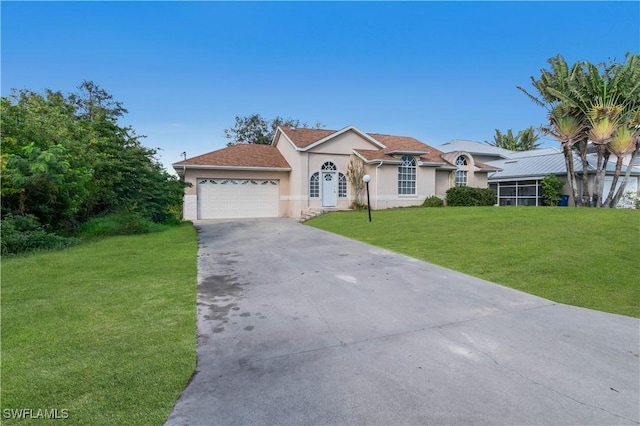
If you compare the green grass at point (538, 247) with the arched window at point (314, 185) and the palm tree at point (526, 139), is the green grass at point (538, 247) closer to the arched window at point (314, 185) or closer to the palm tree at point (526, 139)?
the arched window at point (314, 185)

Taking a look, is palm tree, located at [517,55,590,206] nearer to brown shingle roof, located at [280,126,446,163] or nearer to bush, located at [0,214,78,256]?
brown shingle roof, located at [280,126,446,163]

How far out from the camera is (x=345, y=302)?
5.16 meters

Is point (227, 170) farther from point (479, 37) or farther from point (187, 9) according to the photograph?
point (479, 37)

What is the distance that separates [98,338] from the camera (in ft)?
12.4

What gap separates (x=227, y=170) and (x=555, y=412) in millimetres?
19597

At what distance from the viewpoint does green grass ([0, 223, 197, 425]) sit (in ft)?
8.61

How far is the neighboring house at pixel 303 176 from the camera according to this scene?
1973cm

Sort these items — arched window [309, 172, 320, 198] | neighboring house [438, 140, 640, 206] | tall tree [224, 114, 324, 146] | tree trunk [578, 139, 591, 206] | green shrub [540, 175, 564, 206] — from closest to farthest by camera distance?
tree trunk [578, 139, 591, 206] → arched window [309, 172, 320, 198] → green shrub [540, 175, 564, 206] → neighboring house [438, 140, 640, 206] → tall tree [224, 114, 324, 146]

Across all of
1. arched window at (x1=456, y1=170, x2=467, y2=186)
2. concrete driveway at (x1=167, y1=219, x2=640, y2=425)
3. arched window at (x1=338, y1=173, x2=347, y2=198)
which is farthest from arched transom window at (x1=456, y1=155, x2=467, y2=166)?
concrete driveway at (x1=167, y1=219, x2=640, y2=425)

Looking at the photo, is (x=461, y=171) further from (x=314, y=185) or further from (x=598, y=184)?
(x=314, y=185)

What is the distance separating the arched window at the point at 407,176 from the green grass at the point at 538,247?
6.29 m

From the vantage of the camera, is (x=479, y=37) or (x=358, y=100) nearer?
(x=479, y=37)

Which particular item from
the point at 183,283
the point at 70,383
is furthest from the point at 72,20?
the point at 70,383

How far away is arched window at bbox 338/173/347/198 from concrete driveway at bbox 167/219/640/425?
14.5 m
